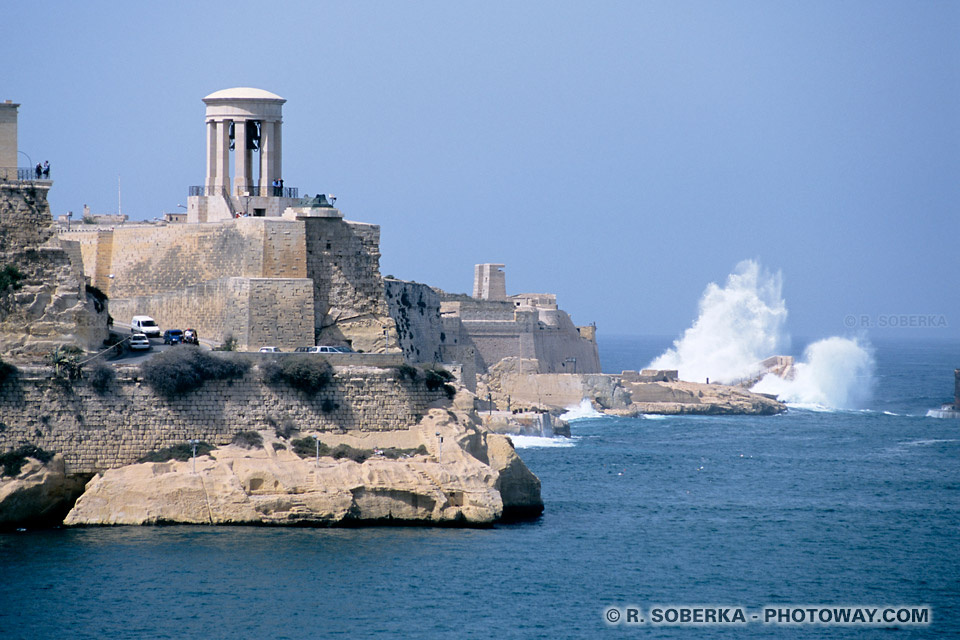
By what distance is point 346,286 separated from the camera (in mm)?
40781

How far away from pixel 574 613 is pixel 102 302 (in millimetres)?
14535

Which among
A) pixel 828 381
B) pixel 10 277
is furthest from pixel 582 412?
pixel 10 277

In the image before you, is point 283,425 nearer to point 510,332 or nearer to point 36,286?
point 36,286

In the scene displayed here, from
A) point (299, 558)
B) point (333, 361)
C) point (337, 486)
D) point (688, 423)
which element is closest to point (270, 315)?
point (333, 361)

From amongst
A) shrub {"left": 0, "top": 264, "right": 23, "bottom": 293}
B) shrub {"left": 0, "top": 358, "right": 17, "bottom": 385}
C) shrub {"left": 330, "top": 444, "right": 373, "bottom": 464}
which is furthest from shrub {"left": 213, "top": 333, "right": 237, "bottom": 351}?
shrub {"left": 0, "top": 358, "right": 17, "bottom": 385}

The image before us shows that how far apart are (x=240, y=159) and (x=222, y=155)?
49cm

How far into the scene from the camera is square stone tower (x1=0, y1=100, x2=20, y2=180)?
3647 cm

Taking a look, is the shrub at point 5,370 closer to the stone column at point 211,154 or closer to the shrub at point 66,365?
the shrub at point 66,365

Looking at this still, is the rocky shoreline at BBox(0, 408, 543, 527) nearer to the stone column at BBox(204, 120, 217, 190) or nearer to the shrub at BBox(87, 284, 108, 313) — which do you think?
the shrub at BBox(87, 284, 108, 313)

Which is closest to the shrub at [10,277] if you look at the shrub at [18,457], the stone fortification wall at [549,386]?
the shrub at [18,457]

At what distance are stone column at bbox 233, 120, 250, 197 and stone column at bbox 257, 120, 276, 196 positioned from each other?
434 mm

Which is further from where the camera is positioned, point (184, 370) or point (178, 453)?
point (184, 370)

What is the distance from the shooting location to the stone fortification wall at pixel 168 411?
34.4 m

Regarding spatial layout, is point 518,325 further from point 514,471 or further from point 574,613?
point 574,613
